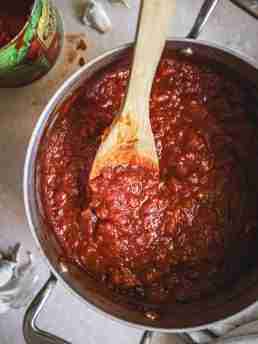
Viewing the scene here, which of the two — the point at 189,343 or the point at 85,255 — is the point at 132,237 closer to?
the point at 85,255

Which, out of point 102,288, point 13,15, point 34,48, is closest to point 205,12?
point 34,48

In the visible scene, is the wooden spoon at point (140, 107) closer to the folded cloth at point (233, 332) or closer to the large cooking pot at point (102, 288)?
the large cooking pot at point (102, 288)

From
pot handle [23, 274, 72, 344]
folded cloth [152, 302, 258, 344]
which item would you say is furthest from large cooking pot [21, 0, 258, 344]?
folded cloth [152, 302, 258, 344]

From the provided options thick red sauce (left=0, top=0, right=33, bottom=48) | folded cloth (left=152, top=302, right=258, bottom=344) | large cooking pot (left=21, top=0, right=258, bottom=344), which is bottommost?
folded cloth (left=152, top=302, right=258, bottom=344)

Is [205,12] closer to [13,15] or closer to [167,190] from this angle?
[167,190]

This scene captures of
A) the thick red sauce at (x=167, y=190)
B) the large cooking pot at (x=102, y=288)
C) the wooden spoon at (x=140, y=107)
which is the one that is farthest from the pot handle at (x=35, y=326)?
the wooden spoon at (x=140, y=107)

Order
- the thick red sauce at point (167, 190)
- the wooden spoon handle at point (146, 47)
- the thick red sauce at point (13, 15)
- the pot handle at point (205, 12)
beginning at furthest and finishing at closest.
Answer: the thick red sauce at point (13, 15)
the thick red sauce at point (167, 190)
the pot handle at point (205, 12)
the wooden spoon handle at point (146, 47)

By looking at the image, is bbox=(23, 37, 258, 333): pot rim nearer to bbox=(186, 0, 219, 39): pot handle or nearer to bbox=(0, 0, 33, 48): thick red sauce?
bbox=(186, 0, 219, 39): pot handle
